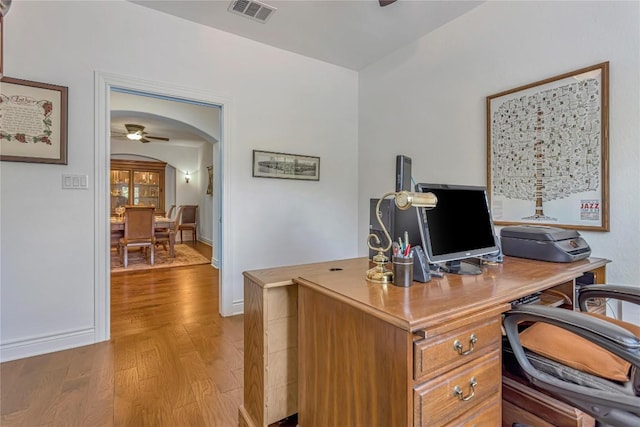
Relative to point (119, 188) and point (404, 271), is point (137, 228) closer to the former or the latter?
point (119, 188)

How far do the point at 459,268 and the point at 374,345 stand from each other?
678mm

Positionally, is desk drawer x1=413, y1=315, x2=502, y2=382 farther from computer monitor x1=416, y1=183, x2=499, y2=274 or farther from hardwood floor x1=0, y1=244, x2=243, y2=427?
hardwood floor x1=0, y1=244, x2=243, y2=427

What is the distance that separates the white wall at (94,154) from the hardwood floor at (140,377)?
1.01 feet

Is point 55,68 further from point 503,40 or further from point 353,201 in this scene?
point 503,40

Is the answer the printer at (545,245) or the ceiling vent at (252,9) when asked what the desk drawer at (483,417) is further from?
the ceiling vent at (252,9)

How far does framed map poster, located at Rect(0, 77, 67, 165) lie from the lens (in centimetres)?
211

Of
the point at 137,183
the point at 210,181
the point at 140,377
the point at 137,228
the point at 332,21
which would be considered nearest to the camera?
the point at 140,377

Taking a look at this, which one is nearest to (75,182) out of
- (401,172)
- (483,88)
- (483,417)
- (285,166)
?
(285,166)

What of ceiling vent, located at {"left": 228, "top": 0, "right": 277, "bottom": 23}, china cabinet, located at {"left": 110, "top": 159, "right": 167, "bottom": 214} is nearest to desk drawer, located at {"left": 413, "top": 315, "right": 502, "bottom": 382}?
ceiling vent, located at {"left": 228, "top": 0, "right": 277, "bottom": 23}

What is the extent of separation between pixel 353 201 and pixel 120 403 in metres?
2.94

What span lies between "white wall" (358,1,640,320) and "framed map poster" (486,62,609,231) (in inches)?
2.2

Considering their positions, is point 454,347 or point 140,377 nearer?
point 454,347

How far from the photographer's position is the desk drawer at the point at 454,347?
834 mm

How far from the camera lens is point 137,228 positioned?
502 centimetres
